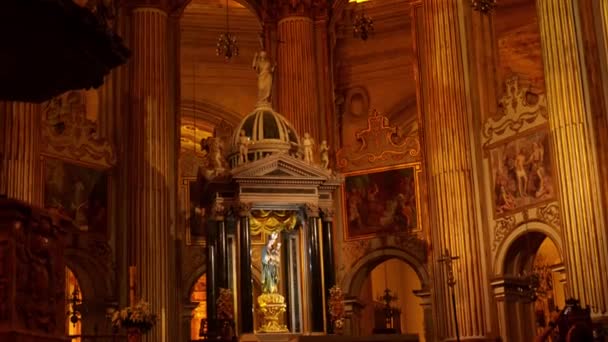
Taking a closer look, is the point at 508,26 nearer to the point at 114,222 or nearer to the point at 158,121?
the point at 158,121

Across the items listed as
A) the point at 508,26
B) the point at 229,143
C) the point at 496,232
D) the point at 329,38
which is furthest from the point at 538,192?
the point at 508,26

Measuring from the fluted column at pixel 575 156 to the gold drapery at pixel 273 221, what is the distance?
4639 mm

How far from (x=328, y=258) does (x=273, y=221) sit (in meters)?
1.23

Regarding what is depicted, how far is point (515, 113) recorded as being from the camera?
60.6 ft

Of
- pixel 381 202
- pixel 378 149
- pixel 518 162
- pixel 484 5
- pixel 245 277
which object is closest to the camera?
pixel 484 5

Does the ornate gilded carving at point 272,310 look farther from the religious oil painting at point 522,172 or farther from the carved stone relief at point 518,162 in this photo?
the religious oil painting at point 522,172

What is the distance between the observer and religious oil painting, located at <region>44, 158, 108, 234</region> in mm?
18875

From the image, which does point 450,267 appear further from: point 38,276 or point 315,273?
point 38,276

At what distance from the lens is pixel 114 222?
65.6ft

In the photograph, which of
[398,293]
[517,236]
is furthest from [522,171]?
[398,293]

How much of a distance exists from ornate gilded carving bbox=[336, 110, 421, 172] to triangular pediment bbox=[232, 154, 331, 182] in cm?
471

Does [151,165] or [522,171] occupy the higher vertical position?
[151,165]

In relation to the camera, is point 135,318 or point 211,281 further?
point 211,281

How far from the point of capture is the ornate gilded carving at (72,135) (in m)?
19.1
